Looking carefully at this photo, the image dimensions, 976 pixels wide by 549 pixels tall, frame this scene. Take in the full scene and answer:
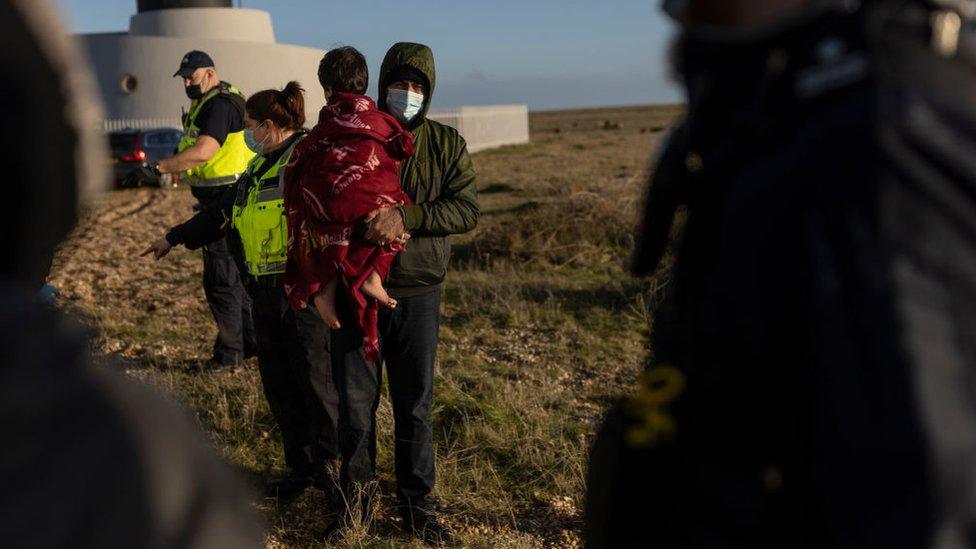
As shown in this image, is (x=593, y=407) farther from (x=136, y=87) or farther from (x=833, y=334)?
(x=136, y=87)

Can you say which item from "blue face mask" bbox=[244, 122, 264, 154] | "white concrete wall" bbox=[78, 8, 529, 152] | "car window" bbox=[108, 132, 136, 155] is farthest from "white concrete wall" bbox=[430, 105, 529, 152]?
"blue face mask" bbox=[244, 122, 264, 154]

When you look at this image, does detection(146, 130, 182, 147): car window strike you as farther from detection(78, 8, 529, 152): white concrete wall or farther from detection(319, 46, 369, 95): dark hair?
detection(319, 46, 369, 95): dark hair

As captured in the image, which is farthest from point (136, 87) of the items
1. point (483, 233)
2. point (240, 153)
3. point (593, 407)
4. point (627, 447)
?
point (627, 447)

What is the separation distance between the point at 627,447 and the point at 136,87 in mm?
30220

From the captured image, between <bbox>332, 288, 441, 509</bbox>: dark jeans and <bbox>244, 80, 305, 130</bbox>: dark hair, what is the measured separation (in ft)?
4.20

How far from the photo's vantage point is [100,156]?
3.02 ft

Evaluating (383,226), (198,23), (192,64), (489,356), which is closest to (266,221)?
(383,226)

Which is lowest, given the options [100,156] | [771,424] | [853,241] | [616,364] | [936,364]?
[616,364]

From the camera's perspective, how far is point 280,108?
4.75 metres

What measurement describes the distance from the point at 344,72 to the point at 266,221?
91 centimetres

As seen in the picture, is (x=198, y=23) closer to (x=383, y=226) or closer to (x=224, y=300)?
(x=224, y=300)

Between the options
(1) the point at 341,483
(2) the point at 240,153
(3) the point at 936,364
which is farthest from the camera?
(2) the point at 240,153

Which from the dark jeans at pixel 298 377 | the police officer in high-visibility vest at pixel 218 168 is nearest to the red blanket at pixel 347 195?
the dark jeans at pixel 298 377

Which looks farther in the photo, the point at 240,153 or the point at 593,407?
the point at 240,153
